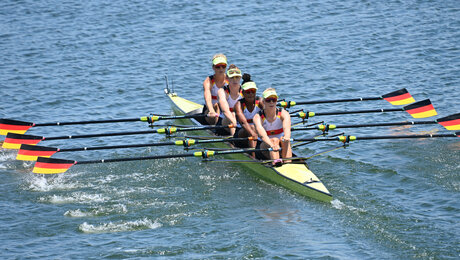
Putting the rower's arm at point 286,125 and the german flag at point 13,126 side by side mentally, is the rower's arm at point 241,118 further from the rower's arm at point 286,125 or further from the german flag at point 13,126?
the german flag at point 13,126

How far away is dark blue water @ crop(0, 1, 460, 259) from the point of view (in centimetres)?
1311

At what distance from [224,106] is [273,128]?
2184 millimetres

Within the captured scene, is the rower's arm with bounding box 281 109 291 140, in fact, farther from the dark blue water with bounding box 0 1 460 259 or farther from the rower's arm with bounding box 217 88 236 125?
the rower's arm with bounding box 217 88 236 125

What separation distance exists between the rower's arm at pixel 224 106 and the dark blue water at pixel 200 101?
4.26 feet

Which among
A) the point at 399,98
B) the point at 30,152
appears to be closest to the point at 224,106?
the point at 30,152

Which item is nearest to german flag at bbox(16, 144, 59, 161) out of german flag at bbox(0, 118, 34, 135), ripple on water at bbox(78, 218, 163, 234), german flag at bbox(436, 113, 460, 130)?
german flag at bbox(0, 118, 34, 135)

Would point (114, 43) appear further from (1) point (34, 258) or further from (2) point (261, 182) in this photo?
(1) point (34, 258)

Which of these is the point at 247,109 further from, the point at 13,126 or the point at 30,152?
the point at 13,126

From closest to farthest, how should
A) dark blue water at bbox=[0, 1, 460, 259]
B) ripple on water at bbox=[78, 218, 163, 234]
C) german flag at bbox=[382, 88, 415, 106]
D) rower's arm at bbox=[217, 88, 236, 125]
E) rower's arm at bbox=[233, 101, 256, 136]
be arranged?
dark blue water at bbox=[0, 1, 460, 259] < ripple on water at bbox=[78, 218, 163, 234] < rower's arm at bbox=[233, 101, 256, 136] < rower's arm at bbox=[217, 88, 236, 125] < german flag at bbox=[382, 88, 415, 106]

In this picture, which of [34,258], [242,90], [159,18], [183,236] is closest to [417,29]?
[159,18]

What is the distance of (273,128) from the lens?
51.3ft

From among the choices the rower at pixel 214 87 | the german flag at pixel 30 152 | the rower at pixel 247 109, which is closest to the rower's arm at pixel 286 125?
the rower at pixel 247 109

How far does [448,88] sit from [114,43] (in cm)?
1538

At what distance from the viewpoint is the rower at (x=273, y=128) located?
599 inches
